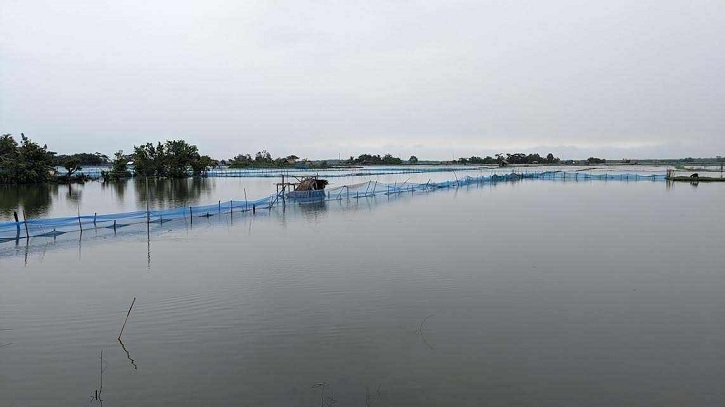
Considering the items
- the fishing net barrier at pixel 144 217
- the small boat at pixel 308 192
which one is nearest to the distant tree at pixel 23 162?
the fishing net barrier at pixel 144 217

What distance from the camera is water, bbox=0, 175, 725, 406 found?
4969 mm

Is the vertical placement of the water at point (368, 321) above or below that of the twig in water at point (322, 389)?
above

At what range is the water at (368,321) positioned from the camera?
4.97 m

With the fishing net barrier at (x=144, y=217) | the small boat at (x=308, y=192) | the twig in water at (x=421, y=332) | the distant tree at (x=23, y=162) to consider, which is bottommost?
the twig in water at (x=421, y=332)

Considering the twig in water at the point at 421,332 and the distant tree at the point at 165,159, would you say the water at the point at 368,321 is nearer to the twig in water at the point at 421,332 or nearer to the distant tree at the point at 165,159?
the twig in water at the point at 421,332

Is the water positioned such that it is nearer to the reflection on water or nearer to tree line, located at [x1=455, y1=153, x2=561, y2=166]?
→ the reflection on water

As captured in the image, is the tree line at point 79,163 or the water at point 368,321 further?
the tree line at point 79,163

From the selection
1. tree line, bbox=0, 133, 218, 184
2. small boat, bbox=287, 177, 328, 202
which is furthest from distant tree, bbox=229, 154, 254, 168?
small boat, bbox=287, 177, 328, 202

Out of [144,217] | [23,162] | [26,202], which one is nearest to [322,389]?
[144,217]

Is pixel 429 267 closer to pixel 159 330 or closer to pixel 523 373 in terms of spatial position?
pixel 523 373

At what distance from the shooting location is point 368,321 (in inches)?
266

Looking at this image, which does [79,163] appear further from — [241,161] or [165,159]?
[241,161]

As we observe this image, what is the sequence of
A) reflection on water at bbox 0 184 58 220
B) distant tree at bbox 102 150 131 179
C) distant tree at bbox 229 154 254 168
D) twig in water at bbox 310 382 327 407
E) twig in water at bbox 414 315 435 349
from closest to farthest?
twig in water at bbox 310 382 327 407, twig in water at bbox 414 315 435 349, reflection on water at bbox 0 184 58 220, distant tree at bbox 102 150 131 179, distant tree at bbox 229 154 254 168

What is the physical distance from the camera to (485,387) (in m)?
5.00
